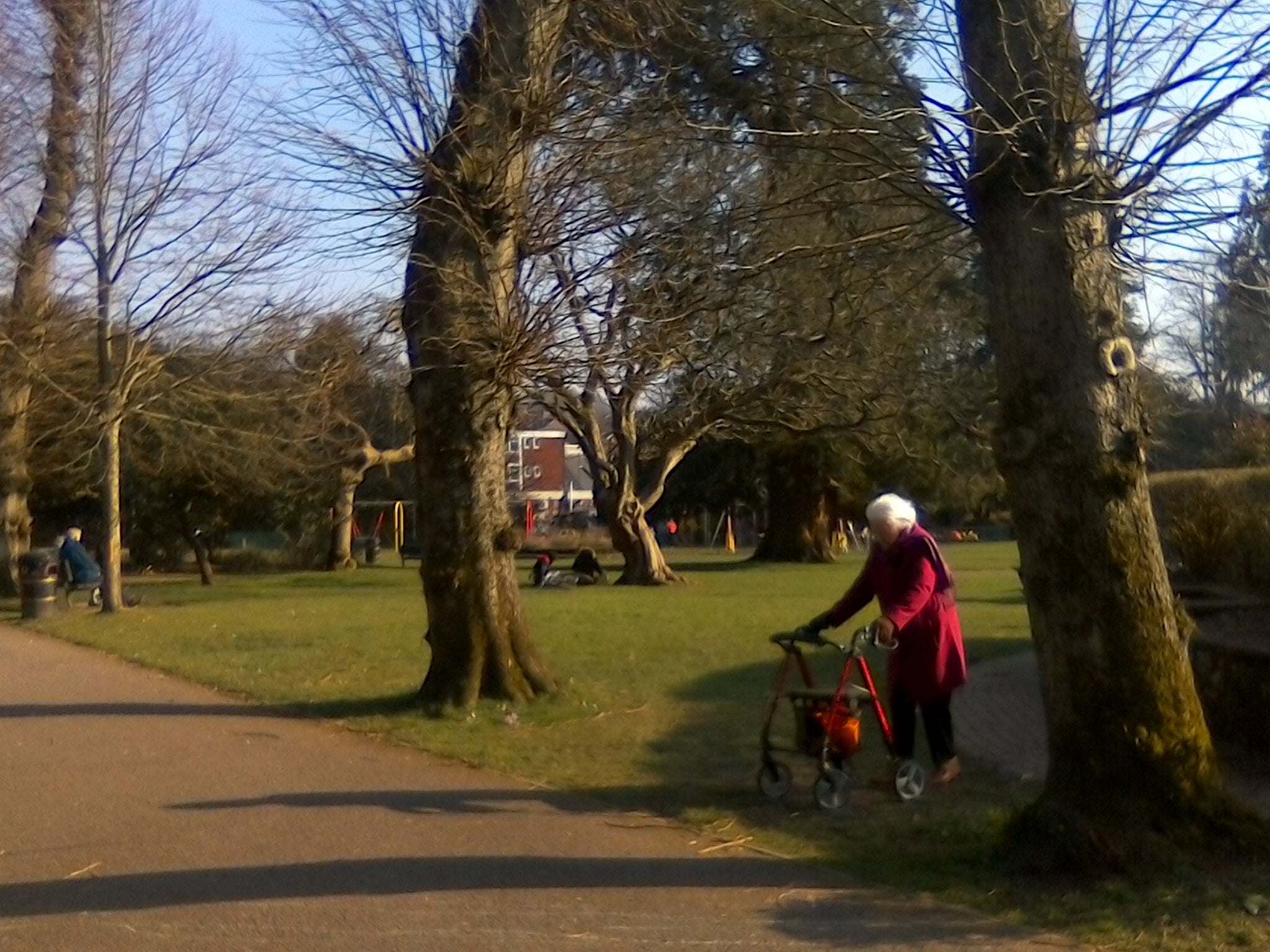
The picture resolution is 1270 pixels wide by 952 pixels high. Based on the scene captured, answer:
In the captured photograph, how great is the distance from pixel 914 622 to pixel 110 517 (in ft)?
62.5

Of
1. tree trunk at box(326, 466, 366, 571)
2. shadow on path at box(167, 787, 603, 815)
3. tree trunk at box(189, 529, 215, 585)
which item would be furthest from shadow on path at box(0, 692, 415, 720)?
tree trunk at box(326, 466, 366, 571)

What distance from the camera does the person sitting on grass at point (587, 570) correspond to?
3256 cm

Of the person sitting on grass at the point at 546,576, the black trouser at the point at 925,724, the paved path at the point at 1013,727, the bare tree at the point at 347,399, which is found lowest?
the paved path at the point at 1013,727

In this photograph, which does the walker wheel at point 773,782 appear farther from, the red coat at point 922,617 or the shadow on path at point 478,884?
the shadow on path at point 478,884

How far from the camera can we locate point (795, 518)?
43.5 meters

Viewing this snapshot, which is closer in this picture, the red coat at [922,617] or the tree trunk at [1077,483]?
the tree trunk at [1077,483]

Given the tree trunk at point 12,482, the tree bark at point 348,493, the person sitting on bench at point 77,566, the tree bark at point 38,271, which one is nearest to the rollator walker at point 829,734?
the person sitting on bench at point 77,566

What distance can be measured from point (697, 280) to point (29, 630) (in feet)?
45.6

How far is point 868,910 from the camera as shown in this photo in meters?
6.38

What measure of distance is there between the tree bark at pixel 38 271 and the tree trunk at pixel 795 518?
812 inches

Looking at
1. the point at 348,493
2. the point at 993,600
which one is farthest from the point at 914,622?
the point at 348,493

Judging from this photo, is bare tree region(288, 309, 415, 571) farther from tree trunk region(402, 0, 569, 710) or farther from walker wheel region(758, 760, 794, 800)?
walker wheel region(758, 760, 794, 800)

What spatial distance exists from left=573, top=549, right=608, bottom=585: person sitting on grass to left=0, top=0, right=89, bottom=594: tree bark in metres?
11.6

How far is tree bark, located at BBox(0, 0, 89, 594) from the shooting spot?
25.7 m
